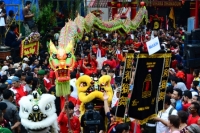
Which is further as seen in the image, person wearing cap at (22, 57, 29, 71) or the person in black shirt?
person wearing cap at (22, 57, 29, 71)

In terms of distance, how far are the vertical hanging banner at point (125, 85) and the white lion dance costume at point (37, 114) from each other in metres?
1.01

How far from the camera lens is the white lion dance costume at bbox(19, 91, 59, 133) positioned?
783cm

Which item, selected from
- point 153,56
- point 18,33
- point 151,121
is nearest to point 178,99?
point 151,121

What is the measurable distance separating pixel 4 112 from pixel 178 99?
3001 millimetres

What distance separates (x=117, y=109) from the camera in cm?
812

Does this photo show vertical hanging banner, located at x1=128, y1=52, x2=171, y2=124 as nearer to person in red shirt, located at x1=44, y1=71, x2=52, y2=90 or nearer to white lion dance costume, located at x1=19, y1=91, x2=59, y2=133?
white lion dance costume, located at x1=19, y1=91, x2=59, y2=133

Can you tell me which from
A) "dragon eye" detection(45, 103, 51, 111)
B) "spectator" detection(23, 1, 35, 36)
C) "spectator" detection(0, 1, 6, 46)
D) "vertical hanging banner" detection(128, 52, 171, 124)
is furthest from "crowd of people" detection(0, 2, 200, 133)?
"spectator" detection(23, 1, 35, 36)

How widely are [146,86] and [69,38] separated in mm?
5887

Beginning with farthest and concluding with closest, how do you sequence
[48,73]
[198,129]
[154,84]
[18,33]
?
[18,33], [48,73], [154,84], [198,129]

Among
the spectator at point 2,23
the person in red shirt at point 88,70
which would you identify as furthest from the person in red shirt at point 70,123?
the spectator at point 2,23

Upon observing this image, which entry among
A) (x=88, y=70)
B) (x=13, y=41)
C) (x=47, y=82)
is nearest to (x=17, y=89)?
(x=47, y=82)

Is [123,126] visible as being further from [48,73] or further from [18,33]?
[18,33]

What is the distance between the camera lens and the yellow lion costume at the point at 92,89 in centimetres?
930

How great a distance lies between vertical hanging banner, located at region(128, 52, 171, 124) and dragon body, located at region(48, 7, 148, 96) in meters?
1.31
